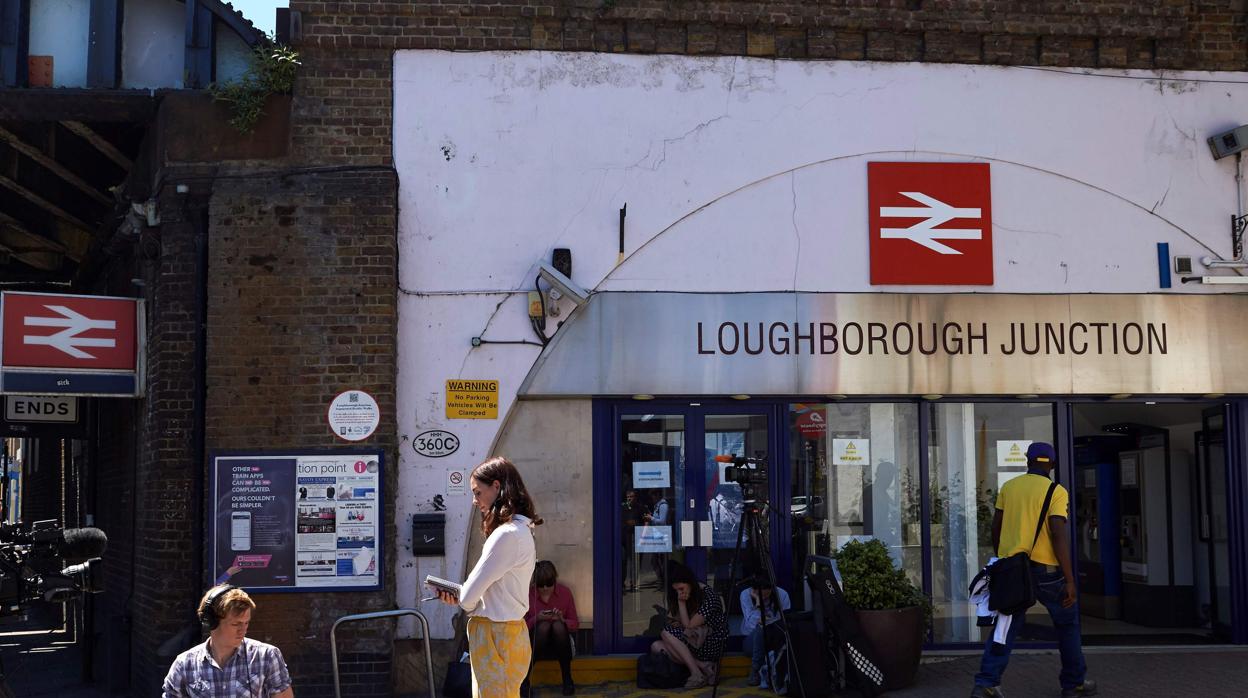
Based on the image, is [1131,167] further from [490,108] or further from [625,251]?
[490,108]

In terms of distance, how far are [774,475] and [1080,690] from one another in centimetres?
288

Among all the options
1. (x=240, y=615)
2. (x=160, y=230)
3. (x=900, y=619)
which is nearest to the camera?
(x=240, y=615)

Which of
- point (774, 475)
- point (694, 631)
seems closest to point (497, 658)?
point (694, 631)

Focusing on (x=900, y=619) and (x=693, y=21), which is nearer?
(x=900, y=619)

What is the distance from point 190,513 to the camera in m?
9.46

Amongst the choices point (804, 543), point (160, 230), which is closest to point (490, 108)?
point (160, 230)

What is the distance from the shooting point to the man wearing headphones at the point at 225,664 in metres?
5.27

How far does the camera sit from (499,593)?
5.82 meters

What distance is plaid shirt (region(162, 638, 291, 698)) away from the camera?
5262mm

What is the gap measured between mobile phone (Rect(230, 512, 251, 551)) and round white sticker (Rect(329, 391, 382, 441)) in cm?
95

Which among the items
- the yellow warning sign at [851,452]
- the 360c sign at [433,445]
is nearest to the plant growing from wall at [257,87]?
the 360c sign at [433,445]

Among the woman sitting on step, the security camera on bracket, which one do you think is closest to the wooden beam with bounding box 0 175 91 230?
the woman sitting on step

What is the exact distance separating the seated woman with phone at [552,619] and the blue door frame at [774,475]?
1.13ft

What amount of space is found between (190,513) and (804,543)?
5070 mm
